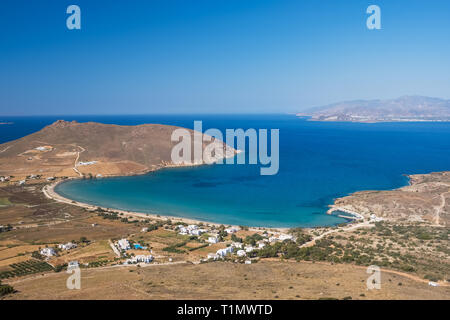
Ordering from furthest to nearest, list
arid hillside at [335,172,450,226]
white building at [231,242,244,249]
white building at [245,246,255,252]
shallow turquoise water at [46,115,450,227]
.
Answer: shallow turquoise water at [46,115,450,227]
arid hillside at [335,172,450,226]
white building at [231,242,244,249]
white building at [245,246,255,252]

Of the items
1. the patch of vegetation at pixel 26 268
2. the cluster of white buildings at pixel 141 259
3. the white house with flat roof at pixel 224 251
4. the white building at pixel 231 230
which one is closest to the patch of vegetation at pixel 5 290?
the patch of vegetation at pixel 26 268

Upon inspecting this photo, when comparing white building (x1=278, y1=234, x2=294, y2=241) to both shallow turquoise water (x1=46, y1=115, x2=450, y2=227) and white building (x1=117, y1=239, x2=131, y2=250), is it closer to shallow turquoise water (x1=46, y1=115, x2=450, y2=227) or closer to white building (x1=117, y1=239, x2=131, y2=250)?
shallow turquoise water (x1=46, y1=115, x2=450, y2=227)

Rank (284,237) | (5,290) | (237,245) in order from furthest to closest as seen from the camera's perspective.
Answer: (284,237) < (237,245) < (5,290)

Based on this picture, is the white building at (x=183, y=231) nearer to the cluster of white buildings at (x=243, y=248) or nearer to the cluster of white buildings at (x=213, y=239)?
→ the cluster of white buildings at (x=213, y=239)

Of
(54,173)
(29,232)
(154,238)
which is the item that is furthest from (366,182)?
(54,173)

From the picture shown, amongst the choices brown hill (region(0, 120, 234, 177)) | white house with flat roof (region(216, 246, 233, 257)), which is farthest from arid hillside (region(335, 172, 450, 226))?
brown hill (region(0, 120, 234, 177))

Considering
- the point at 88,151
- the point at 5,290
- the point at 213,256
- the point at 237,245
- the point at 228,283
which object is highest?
the point at 88,151

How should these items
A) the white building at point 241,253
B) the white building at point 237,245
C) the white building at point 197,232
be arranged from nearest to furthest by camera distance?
the white building at point 241,253, the white building at point 237,245, the white building at point 197,232

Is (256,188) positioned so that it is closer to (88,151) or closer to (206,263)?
(206,263)

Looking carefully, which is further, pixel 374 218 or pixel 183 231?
pixel 374 218

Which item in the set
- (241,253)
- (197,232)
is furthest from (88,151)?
(241,253)
